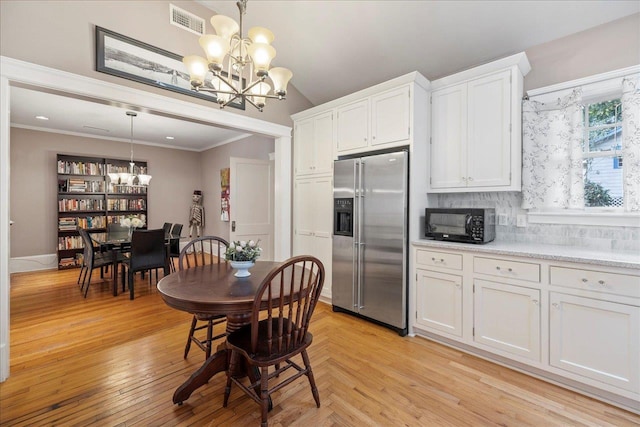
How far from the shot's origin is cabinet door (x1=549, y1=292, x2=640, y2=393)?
5.85 ft

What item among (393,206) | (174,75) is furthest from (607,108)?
(174,75)

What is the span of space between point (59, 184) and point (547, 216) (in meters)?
7.80

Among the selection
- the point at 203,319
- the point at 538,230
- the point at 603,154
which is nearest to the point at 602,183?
the point at 603,154

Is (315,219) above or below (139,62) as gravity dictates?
below

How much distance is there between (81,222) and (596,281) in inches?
305

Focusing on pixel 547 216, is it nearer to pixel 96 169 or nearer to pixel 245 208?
pixel 245 208

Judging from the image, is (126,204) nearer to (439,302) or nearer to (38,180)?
(38,180)

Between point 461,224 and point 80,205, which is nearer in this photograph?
point 461,224

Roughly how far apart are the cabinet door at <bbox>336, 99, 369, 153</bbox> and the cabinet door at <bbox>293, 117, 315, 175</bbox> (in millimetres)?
470

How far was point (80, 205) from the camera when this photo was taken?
5.86 metres

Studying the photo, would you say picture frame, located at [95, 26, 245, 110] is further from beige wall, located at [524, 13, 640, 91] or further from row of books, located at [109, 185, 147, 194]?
row of books, located at [109, 185, 147, 194]

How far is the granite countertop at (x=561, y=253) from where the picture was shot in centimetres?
182

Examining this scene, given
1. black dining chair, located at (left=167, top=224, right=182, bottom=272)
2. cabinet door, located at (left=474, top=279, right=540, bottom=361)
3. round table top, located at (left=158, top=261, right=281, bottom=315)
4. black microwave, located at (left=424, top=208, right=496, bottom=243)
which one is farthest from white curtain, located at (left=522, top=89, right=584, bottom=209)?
black dining chair, located at (left=167, top=224, right=182, bottom=272)

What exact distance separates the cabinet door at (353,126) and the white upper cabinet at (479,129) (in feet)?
2.28
